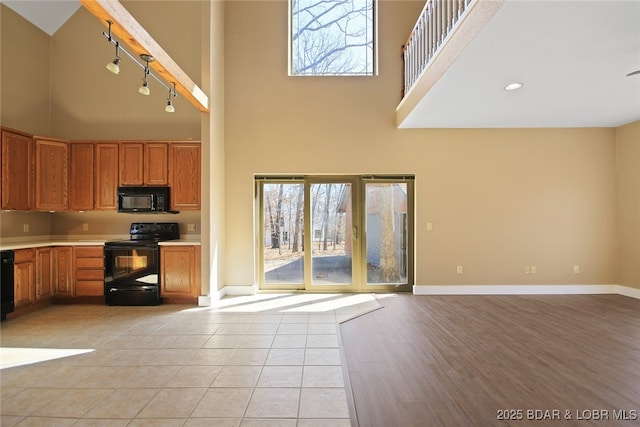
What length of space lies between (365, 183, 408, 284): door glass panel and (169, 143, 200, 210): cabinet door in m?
2.78

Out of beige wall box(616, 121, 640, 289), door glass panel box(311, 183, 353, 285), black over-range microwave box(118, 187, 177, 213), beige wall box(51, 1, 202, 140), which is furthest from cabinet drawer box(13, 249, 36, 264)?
beige wall box(616, 121, 640, 289)

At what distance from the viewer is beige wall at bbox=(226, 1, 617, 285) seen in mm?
5184

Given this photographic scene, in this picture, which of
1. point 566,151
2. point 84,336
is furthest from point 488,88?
point 84,336

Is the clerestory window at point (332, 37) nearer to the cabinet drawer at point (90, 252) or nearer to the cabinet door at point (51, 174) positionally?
the cabinet door at point (51, 174)

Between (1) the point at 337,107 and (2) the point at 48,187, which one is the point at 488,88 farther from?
(2) the point at 48,187

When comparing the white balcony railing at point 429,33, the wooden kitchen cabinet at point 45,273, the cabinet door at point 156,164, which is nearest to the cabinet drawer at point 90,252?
the wooden kitchen cabinet at point 45,273

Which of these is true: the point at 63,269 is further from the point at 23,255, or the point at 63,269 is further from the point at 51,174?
the point at 51,174

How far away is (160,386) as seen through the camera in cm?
243

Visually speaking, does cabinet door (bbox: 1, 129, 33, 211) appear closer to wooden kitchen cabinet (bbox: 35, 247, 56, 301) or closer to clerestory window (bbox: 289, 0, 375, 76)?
wooden kitchen cabinet (bbox: 35, 247, 56, 301)

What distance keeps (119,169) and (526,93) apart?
5.72 m

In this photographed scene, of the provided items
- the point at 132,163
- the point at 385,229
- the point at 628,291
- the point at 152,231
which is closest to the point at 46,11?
the point at 132,163

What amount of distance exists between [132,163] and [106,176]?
451 mm

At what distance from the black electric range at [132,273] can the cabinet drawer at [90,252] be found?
0.12 metres

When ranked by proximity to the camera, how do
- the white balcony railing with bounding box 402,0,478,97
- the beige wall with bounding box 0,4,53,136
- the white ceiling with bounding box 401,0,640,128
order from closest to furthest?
the white ceiling with bounding box 401,0,640,128, the white balcony railing with bounding box 402,0,478,97, the beige wall with bounding box 0,4,53,136
